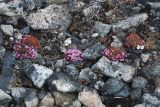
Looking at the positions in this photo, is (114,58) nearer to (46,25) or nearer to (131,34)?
(131,34)


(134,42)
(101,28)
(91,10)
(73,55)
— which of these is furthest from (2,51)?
(134,42)

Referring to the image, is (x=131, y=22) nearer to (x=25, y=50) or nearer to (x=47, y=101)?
(x=25, y=50)

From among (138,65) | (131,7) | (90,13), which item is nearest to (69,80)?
(138,65)

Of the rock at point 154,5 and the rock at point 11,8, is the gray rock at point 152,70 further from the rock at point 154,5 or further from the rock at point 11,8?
the rock at point 11,8

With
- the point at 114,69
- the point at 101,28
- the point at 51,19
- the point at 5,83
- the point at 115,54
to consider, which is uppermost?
the point at 51,19

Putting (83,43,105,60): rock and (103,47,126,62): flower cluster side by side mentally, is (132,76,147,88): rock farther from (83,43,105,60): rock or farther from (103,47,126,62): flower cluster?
(83,43,105,60): rock

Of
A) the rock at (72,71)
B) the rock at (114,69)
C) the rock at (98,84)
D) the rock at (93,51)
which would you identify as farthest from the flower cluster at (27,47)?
the rock at (98,84)
